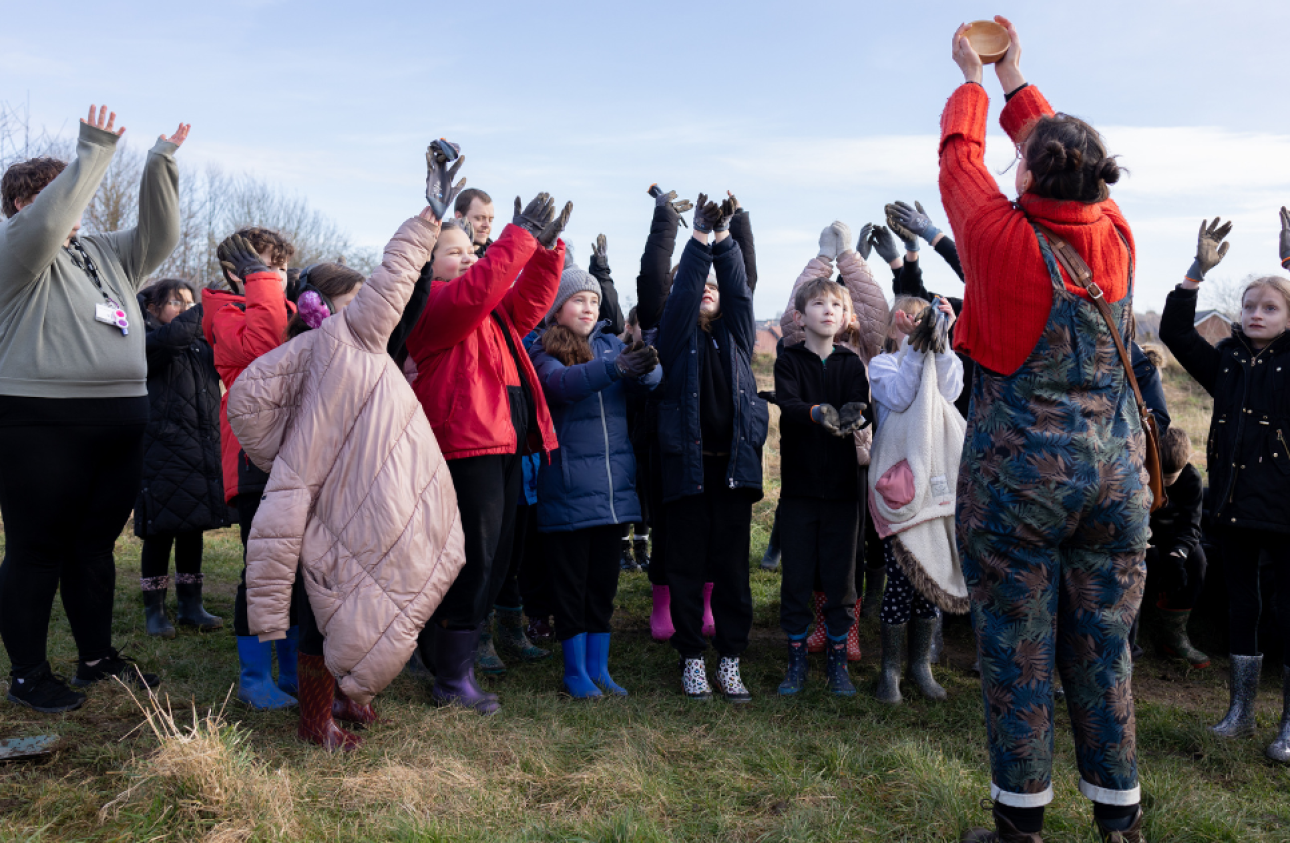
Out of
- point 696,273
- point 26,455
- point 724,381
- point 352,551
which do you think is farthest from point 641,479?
point 26,455

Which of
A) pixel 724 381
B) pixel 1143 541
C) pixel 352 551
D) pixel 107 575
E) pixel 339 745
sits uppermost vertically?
pixel 724 381

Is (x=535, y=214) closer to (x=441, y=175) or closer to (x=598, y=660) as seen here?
(x=441, y=175)

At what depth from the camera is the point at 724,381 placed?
15.1 ft

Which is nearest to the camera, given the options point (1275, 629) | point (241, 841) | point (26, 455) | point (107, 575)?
point (241, 841)

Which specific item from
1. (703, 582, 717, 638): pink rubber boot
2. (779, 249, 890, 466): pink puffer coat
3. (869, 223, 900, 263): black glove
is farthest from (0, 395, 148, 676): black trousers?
(869, 223, 900, 263): black glove

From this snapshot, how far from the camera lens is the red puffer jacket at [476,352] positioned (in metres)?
3.71

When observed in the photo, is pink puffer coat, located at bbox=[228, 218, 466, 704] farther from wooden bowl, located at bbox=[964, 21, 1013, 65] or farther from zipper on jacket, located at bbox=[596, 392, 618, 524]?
wooden bowl, located at bbox=[964, 21, 1013, 65]

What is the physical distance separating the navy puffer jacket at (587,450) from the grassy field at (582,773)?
84 centimetres

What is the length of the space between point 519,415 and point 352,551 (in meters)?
1.10

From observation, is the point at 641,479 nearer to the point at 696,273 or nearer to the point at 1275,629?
the point at 696,273

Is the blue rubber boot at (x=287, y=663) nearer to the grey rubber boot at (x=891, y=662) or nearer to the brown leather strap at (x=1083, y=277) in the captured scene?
the grey rubber boot at (x=891, y=662)

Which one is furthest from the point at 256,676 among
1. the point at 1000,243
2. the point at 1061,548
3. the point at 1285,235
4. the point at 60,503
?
the point at 1285,235

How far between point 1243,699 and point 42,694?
503cm

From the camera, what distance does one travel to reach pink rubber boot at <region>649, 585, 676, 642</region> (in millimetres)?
5430
